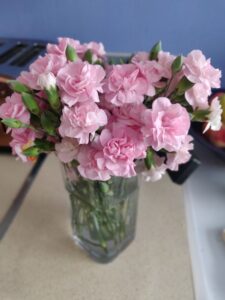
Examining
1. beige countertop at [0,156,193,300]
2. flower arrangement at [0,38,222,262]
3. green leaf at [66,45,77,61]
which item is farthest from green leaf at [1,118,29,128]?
beige countertop at [0,156,193,300]

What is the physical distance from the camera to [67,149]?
42cm

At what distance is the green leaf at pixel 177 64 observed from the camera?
0.39 m

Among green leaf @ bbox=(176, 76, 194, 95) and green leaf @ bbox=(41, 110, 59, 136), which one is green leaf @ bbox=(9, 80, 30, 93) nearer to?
green leaf @ bbox=(41, 110, 59, 136)

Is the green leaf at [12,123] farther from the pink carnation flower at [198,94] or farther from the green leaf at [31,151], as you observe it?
the pink carnation flower at [198,94]

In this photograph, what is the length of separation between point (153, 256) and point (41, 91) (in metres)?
0.36

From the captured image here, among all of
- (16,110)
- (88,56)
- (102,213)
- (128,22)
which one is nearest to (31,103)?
(16,110)

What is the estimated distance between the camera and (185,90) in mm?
394

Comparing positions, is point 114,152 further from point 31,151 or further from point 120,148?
point 31,151

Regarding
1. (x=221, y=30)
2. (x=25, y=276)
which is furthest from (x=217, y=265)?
(x=221, y=30)

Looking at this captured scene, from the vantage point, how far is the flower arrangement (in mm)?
363

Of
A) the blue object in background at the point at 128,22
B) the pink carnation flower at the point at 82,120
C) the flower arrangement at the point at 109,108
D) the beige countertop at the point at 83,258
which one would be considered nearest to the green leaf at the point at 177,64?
the flower arrangement at the point at 109,108

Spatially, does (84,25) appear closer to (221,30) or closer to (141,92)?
(221,30)

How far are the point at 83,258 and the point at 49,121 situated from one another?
30 cm

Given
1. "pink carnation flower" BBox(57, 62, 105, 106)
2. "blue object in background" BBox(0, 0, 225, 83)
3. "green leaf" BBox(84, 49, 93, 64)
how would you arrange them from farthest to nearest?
"blue object in background" BBox(0, 0, 225, 83)
"green leaf" BBox(84, 49, 93, 64)
"pink carnation flower" BBox(57, 62, 105, 106)
